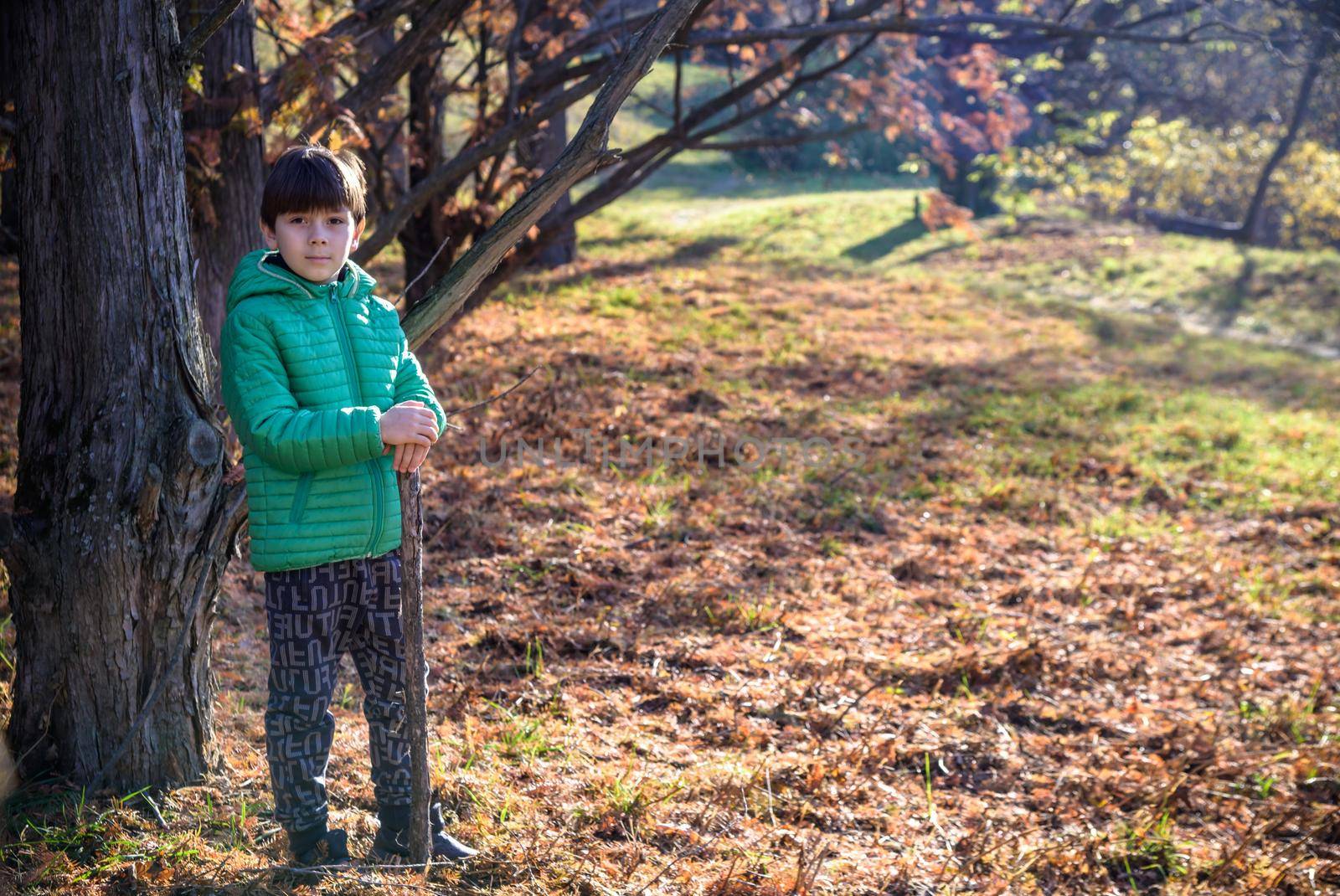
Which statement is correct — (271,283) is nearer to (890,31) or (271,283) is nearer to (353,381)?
(353,381)

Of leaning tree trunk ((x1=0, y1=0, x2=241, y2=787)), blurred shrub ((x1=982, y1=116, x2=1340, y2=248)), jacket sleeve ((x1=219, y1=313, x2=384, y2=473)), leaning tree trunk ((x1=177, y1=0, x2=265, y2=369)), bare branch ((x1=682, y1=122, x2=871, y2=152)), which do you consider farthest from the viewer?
blurred shrub ((x1=982, y1=116, x2=1340, y2=248))

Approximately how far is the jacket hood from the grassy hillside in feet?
4.02

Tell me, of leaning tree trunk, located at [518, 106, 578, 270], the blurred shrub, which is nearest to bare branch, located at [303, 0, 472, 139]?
leaning tree trunk, located at [518, 106, 578, 270]

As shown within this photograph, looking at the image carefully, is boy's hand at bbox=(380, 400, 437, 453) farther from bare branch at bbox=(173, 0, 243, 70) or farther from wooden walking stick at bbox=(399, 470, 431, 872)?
bare branch at bbox=(173, 0, 243, 70)

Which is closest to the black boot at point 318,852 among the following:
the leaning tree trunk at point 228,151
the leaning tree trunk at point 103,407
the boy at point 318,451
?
the boy at point 318,451

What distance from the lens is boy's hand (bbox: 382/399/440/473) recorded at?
83.9 inches

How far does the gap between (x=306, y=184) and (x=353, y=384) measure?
405 millimetres

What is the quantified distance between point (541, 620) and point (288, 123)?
2.16 meters

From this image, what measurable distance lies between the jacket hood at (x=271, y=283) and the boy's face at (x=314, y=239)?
0.08 feet

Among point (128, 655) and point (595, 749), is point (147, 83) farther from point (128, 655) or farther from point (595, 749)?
point (595, 749)

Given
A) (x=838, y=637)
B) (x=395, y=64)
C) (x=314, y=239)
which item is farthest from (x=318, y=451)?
(x=395, y=64)

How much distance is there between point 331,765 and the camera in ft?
9.93

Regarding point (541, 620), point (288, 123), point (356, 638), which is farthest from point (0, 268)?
point (356, 638)

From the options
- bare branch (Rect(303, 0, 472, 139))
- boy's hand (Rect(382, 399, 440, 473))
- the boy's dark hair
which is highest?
bare branch (Rect(303, 0, 472, 139))
